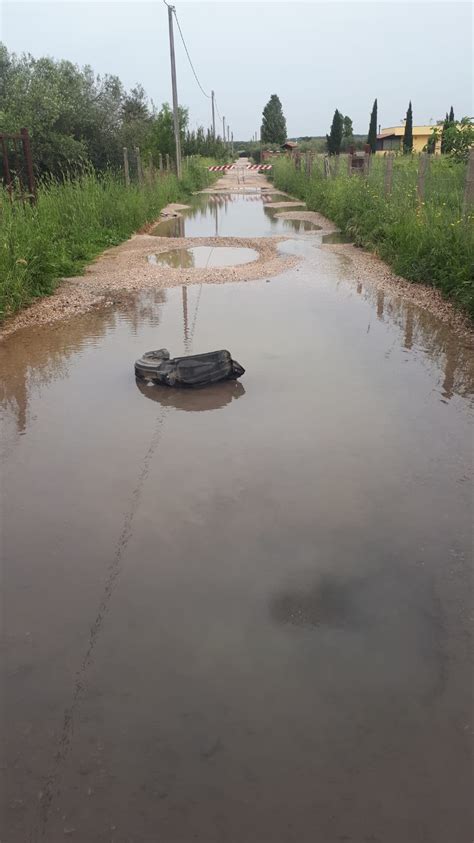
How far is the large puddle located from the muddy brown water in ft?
35.0

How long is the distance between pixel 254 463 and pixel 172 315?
3.94 metres

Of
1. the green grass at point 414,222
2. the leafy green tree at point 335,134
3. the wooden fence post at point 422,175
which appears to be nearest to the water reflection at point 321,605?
the green grass at point 414,222

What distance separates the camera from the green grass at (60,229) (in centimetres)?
785

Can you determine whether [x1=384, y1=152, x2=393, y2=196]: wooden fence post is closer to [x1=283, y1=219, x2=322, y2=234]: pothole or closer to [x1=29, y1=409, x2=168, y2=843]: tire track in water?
[x1=283, y1=219, x2=322, y2=234]: pothole

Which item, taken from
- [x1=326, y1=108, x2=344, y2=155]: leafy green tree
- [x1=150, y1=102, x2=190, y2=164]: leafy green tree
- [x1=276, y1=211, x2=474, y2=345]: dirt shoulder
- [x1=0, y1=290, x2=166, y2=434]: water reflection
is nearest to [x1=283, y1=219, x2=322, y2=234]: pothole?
[x1=276, y1=211, x2=474, y2=345]: dirt shoulder

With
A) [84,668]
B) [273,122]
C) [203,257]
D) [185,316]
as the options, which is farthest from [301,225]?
[273,122]

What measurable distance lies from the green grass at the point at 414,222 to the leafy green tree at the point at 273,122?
7837 cm

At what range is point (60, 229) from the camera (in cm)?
1108

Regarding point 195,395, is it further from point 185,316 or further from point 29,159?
point 29,159

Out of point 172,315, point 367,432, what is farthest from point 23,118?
point 367,432

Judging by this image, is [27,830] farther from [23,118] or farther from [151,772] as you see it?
[23,118]

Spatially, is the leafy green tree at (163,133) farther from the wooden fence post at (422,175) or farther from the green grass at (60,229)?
the wooden fence post at (422,175)

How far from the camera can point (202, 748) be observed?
6.92 ft

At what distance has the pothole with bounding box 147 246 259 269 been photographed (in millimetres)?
10922
